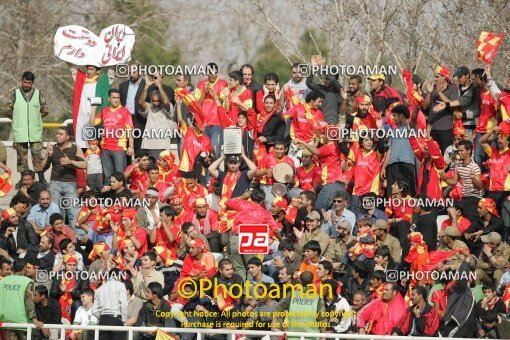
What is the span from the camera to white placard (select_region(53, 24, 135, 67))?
26234 millimetres

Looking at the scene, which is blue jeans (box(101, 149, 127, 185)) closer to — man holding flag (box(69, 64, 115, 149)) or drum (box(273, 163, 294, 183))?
man holding flag (box(69, 64, 115, 149))

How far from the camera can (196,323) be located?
72.1 ft

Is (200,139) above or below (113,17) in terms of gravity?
below

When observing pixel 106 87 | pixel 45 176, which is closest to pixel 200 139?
pixel 106 87

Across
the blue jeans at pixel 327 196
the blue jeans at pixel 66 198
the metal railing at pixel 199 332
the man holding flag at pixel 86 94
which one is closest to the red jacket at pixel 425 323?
the metal railing at pixel 199 332

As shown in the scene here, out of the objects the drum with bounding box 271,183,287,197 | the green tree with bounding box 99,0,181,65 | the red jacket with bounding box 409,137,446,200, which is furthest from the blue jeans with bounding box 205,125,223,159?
the green tree with bounding box 99,0,181,65

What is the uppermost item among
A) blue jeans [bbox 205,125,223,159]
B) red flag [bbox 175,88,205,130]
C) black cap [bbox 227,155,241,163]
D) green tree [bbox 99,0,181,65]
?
green tree [bbox 99,0,181,65]

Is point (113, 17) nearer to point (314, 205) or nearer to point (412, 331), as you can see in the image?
point (314, 205)

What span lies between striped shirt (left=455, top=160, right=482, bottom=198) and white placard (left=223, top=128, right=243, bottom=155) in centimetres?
315

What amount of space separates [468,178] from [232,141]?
11.2 ft

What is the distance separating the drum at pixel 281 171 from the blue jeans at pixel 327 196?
58 centimetres

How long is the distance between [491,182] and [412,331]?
2.89 meters

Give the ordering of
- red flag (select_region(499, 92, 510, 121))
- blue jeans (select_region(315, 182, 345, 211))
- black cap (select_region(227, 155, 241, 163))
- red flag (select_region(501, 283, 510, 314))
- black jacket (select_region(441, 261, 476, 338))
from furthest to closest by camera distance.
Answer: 1. black cap (select_region(227, 155, 241, 163))
2. blue jeans (select_region(315, 182, 345, 211))
3. red flag (select_region(499, 92, 510, 121))
4. red flag (select_region(501, 283, 510, 314))
5. black jacket (select_region(441, 261, 476, 338))

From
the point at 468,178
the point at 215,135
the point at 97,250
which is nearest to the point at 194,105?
the point at 215,135
